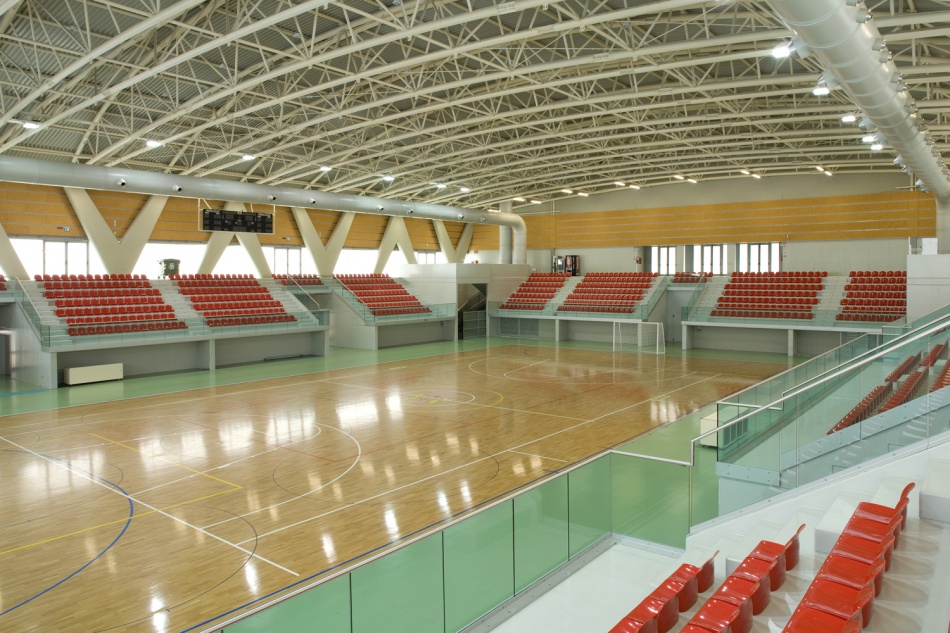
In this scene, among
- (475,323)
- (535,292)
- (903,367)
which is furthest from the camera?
(535,292)

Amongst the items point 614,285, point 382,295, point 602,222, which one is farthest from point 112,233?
point 602,222

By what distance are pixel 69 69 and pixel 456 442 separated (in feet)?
43.9

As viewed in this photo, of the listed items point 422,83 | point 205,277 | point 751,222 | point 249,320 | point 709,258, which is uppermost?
point 422,83

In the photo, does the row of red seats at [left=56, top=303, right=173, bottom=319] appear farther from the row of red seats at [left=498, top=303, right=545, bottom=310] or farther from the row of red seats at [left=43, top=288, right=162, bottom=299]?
the row of red seats at [left=498, top=303, right=545, bottom=310]

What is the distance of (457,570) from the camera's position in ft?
19.9

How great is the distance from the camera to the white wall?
116ft

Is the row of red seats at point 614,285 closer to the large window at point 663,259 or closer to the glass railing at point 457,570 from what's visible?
the large window at point 663,259

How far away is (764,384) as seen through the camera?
1185 cm

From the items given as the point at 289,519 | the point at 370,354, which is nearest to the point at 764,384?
the point at 289,519

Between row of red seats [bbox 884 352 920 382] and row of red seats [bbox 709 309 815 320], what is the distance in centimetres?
2273

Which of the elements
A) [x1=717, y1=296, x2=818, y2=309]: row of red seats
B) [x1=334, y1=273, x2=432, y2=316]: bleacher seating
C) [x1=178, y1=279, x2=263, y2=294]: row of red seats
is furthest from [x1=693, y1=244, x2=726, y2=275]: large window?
[x1=178, y1=279, x2=263, y2=294]: row of red seats

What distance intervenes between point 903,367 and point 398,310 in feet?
91.2

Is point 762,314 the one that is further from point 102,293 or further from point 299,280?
point 102,293

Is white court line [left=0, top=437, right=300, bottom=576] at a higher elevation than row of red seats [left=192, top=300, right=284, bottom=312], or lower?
lower
